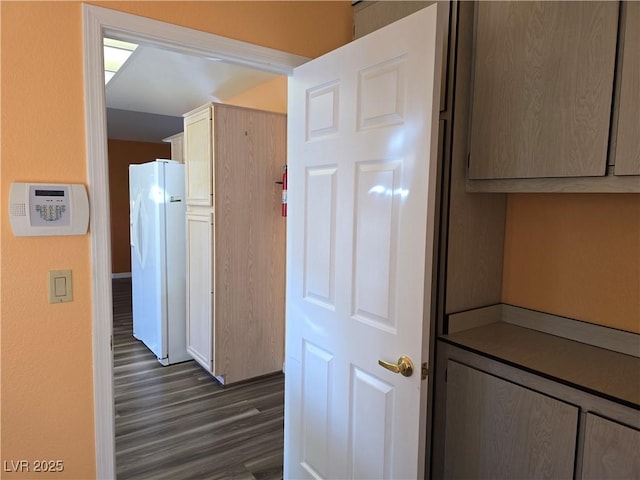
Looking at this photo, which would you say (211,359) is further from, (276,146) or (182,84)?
(182,84)

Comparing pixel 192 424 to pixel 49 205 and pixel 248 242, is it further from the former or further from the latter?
pixel 49 205

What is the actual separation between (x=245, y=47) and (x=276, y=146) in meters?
1.65

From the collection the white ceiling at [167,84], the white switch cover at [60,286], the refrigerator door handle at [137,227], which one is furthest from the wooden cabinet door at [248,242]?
the white switch cover at [60,286]

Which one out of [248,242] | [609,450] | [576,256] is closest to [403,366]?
[609,450]

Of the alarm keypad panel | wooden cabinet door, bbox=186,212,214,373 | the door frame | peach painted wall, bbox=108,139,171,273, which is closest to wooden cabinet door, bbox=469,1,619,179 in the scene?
the door frame

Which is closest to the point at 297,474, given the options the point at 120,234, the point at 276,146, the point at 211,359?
the point at 211,359

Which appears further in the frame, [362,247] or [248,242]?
[248,242]

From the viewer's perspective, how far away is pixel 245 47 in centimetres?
172

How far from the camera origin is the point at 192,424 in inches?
108

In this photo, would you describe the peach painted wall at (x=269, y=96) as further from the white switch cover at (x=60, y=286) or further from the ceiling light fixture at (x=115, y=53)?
the white switch cover at (x=60, y=286)

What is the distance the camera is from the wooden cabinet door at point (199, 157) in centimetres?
312

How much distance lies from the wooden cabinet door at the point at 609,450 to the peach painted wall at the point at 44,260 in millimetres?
1665

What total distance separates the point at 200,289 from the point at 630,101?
3026 millimetres

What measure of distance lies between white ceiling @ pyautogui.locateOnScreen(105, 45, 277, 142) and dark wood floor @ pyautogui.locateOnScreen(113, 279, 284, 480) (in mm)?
2385
